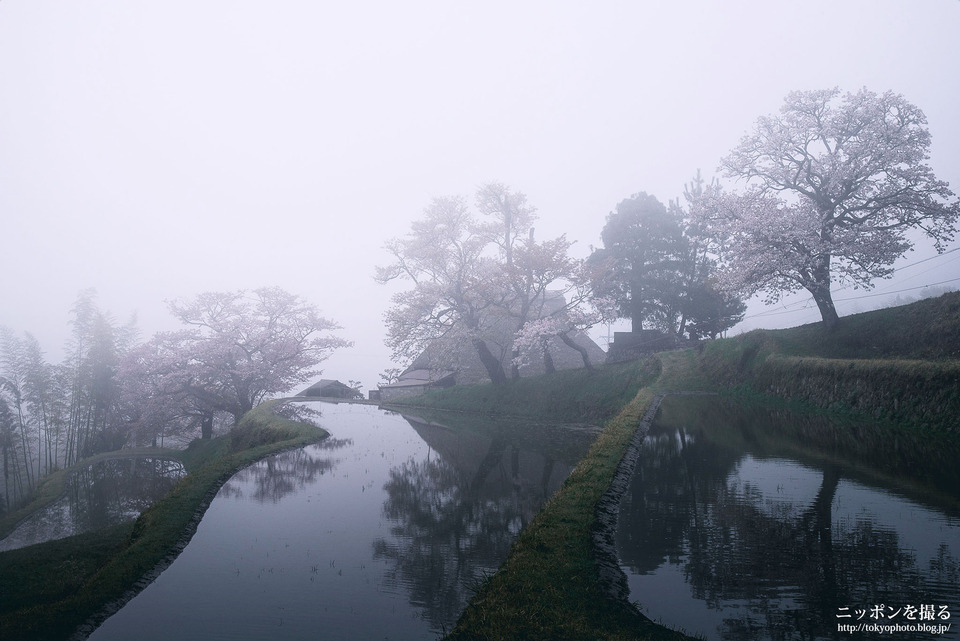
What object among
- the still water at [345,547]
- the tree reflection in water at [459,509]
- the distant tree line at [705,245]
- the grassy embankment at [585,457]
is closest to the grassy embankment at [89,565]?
the grassy embankment at [585,457]

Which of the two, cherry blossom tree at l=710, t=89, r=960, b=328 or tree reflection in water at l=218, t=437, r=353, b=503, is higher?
cherry blossom tree at l=710, t=89, r=960, b=328

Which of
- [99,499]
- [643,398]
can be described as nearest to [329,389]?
[99,499]

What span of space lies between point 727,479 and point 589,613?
22.3ft

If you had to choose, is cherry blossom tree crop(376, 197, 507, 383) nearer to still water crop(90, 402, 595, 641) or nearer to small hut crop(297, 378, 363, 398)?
still water crop(90, 402, 595, 641)

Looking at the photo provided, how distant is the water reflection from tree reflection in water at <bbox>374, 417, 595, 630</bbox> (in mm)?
10633

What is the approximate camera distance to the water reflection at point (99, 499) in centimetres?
1889

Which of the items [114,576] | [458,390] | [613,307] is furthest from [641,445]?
[458,390]

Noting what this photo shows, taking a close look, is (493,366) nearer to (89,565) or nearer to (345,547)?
(345,547)

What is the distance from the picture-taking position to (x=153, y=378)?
35.8m

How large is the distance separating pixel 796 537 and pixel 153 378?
132ft

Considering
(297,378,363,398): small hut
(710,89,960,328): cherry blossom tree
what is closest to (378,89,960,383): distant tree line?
(710,89,960,328): cherry blossom tree

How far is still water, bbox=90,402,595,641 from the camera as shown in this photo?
6500 mm

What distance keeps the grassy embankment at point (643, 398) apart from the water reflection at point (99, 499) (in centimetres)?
1559

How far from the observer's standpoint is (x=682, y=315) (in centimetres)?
4122
